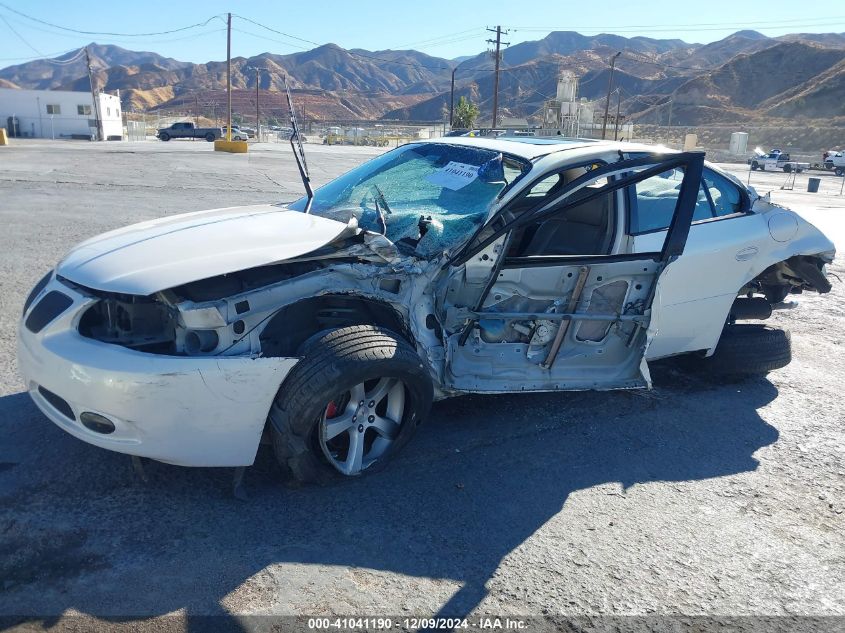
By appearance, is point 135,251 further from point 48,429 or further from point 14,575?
point 14,575

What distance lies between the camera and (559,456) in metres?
3.77

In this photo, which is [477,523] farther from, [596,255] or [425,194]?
→ [425,194]

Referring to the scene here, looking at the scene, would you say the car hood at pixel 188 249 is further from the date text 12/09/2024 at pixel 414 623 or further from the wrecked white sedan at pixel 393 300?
the date text 12/09/2024 at pixel 414 623

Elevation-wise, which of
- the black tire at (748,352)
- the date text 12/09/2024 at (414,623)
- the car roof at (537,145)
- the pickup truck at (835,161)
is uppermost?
the pickup truck at (835,161)

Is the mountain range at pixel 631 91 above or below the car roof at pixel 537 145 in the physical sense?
above

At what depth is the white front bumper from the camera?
9.20 feet

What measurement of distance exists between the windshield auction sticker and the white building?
60.2 metres

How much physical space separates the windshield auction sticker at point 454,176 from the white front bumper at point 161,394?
168 centimetres

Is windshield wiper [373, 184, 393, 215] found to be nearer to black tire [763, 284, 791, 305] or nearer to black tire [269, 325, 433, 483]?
black tire [269, 325, 433, 483]

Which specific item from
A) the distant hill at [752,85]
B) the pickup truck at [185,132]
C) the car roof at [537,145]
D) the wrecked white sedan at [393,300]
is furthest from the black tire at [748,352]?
the distant hill at [752,85]

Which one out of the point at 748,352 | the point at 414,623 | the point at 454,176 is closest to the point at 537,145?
the point at 454,176

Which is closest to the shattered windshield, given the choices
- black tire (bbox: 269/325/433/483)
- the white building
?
black tire (bbox: 269/325/433/483)

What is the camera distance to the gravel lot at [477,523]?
2580 millimetres

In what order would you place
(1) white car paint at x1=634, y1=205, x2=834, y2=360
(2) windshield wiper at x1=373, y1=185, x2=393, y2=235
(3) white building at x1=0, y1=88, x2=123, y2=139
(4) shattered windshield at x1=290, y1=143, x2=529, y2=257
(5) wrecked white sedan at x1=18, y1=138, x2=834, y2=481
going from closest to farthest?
A: (5) wrecked white sedan at x1=18, y1=138, x2=834, y2=481 < (4) shattered windshield at x1=290, y1=143, x2=529, y2=257 < (2) windshield wiper at x1=373, y1=185, x2=393, y2=235 < (1) white car paint at x1=634, y1=205, x2=834, y2=360 < (3) white building at x1=0, y1=88, x2=123, y2=139
